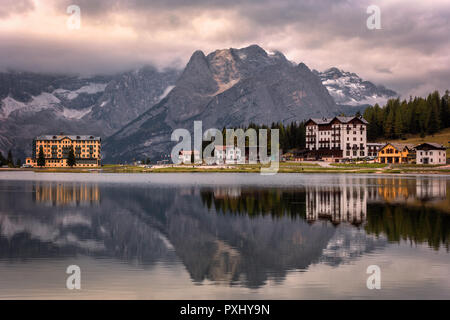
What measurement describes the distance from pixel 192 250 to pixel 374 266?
1311 cm

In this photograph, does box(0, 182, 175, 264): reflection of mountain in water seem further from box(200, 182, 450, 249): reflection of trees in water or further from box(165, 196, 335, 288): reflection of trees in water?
box(200, 182, 450, 249): reflection of trees in water

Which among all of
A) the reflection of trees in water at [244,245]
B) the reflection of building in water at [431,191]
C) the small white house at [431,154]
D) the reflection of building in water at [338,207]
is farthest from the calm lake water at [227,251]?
the small white house at [431,154]

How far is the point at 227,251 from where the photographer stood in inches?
1382

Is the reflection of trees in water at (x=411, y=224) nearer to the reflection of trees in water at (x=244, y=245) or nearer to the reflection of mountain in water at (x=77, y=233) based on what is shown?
the reflection of trees in water at (x=244, y=245)

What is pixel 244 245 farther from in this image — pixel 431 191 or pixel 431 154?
pixel 431 154

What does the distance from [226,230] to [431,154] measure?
167m

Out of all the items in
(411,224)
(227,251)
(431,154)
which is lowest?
(227,251)

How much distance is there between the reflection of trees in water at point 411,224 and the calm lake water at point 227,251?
0.09m

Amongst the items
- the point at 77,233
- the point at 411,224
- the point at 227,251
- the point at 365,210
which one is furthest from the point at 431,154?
the point at 227,251

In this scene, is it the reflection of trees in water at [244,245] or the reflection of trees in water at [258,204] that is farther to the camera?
the reflection of trees in water at [258,204]

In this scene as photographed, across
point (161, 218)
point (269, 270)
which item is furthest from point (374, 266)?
point (161, 218)

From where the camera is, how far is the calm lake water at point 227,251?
25031 mm

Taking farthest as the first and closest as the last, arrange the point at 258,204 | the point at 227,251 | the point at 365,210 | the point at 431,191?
the point at 431,191 < the point at 258,204 < the point at 365,210 < the point at 227,251
